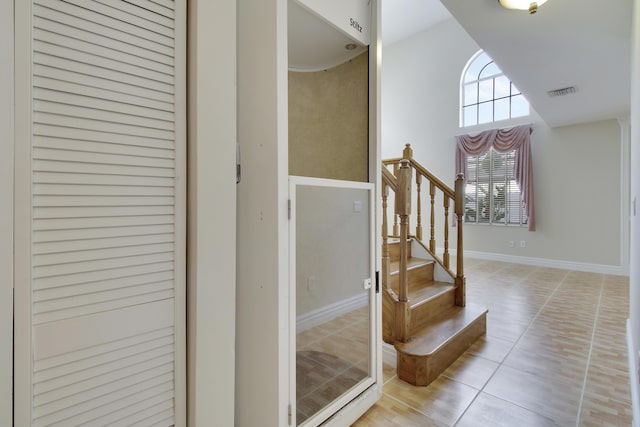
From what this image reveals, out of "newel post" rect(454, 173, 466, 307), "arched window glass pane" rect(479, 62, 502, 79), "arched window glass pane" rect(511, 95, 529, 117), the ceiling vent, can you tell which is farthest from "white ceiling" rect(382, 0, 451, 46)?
"newel post" rect(454, 173, 466, 307)

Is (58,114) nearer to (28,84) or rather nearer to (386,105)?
(28,84)

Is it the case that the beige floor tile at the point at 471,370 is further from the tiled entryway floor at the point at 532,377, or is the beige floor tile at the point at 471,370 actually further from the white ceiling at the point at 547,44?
the white ceiling at the point at 547,44

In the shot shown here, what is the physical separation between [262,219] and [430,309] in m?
1.83

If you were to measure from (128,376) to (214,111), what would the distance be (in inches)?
35.3

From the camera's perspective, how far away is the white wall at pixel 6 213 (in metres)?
0.70

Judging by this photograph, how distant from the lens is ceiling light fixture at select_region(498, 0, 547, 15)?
2.02m

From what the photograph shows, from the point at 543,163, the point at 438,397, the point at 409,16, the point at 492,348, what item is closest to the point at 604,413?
the point at 492,348

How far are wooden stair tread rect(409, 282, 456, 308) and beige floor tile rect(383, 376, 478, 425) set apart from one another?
553mm

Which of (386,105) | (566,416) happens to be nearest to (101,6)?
(566,416)

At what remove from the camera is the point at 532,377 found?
6.34 ft

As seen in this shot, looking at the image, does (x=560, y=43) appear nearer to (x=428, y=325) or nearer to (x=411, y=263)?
(x=411, y=263)

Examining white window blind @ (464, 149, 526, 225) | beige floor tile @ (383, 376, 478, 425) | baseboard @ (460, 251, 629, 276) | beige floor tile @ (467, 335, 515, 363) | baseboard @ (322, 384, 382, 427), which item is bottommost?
beige floor tile @ (383, 376, 478, 425)

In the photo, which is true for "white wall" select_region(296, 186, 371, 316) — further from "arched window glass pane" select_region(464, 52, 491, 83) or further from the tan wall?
"arched window glass pane" select_region(464, 52, 491, 83)

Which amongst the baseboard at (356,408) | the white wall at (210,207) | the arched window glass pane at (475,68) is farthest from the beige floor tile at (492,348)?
the arched window glass pane at (475,68)
